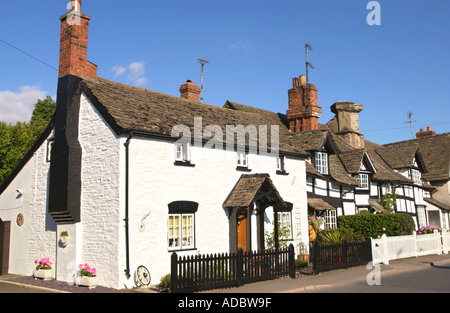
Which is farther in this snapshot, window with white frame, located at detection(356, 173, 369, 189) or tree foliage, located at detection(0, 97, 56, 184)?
window with white frame, located at detection(356, 173, 369, 189)

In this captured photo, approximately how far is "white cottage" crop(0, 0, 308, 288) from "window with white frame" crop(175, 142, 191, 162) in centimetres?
4

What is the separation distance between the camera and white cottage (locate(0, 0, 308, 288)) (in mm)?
14688

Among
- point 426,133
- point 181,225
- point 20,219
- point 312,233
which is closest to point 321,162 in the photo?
point 312,233

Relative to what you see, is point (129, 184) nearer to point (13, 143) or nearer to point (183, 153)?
point (183, 153)

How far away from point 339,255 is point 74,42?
46.5 ft

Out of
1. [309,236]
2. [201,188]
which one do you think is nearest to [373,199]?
[309,236]

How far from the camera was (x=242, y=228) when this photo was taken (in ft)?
61.0

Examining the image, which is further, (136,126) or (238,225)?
(238,225)

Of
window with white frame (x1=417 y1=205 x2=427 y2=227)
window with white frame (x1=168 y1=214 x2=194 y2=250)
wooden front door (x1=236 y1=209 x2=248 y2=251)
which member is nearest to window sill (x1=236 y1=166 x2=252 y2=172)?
wooden front door (x1=236 y1=209 x2=248 y2=251)

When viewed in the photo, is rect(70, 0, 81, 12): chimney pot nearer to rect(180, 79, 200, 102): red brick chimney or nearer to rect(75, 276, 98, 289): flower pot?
rect(180, 79, 200, 102): red brick chimney

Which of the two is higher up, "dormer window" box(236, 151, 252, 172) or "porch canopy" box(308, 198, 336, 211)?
"dormer window" box(236, 151, 252, 172)
